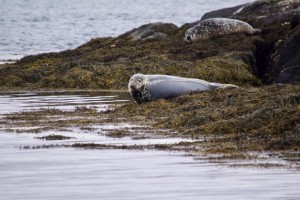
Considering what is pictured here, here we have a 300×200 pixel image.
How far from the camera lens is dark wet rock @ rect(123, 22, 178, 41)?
23438mm

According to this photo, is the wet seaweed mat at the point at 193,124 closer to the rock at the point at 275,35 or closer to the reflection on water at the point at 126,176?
the reflection on water at the point at 126,176

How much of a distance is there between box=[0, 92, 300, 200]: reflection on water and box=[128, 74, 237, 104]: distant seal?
357cm

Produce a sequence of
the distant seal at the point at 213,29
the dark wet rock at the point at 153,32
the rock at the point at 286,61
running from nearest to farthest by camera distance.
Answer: the rock at the point at 286,61
the distant seal at the point at 213,29
the dark wet rock at the point at 153,32

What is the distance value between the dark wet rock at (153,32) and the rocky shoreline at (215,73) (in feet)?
0.09

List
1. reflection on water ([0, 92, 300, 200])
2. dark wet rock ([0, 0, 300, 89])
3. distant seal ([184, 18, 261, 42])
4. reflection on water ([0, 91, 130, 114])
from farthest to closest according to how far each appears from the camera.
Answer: distant seal ([184, 18, 261, 42]) < dark wet rock ([0, 0, 300, 89]) < reflection on water ([0, 91, 130, 114]) < reflection on water ([0, 92, 300, 200])

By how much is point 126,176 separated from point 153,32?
1599cm

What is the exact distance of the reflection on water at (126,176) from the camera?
711 cm

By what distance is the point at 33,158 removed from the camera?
29.7 feet

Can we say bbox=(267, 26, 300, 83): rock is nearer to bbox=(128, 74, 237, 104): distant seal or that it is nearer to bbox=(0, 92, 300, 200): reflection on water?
bbox=(128, 74, 237, 104): distant seal

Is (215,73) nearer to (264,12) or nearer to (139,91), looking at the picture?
(139,91)

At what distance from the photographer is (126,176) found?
26.0 feet

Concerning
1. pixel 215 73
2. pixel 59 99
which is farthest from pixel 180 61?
pixel 59 99

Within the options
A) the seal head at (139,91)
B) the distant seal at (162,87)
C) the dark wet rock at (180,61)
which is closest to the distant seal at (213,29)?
the dark wet rock at (180,61)

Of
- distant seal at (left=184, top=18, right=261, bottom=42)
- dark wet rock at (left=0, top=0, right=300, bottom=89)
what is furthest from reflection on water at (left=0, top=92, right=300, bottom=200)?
distant seal at (left=184, top=18, right=261, bottom=42)
